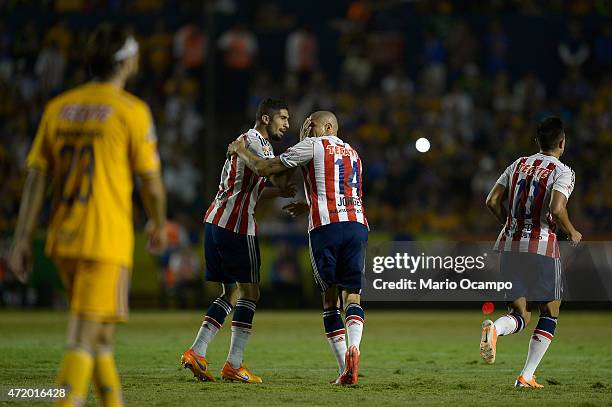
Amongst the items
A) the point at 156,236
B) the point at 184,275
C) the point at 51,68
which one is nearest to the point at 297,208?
the point at 156,236

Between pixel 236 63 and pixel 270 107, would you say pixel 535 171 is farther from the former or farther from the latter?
pixel 236 63

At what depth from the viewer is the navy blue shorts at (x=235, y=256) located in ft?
30.7

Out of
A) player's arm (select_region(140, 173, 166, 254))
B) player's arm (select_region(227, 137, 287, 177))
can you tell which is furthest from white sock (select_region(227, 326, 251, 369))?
player's arm (select_region(140, 173, 166, 254))

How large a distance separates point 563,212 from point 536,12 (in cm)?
1597

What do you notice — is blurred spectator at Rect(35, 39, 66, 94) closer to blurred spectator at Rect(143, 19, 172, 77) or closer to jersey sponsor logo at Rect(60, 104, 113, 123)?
blurred spectator at Rect(143, 19, 172, 77)

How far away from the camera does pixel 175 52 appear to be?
24.2 metres

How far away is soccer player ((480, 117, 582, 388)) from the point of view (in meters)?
8.67

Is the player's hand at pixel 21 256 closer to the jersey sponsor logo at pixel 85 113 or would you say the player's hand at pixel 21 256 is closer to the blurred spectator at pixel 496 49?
the jersey sponsor logo at pixel 85 113

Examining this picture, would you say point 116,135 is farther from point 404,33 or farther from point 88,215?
point 404,33

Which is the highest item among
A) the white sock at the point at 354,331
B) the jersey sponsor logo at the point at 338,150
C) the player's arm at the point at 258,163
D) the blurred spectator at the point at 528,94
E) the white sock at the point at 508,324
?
the blurred spectator at the point at 528,94

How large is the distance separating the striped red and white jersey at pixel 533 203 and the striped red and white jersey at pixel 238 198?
2.17 metres

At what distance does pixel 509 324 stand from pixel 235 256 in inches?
95.9

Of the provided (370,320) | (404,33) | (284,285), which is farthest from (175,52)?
(370,320)

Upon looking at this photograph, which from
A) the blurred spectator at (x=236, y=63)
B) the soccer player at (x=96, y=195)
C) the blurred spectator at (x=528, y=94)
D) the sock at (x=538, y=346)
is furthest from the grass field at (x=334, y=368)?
the blurred spectator at (x=236, y=63)
